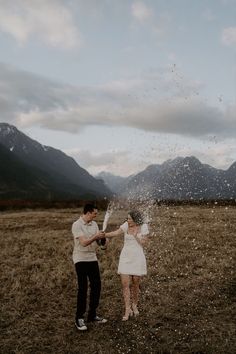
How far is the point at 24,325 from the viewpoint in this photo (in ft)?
38.6

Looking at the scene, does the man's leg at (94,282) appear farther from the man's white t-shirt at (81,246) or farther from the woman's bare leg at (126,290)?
the woman's bare leg at (126,290)

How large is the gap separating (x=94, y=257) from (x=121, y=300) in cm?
299

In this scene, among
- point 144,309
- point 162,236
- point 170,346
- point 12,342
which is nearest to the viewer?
point 170,346

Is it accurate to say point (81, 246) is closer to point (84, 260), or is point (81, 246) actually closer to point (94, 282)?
point (84, 260)

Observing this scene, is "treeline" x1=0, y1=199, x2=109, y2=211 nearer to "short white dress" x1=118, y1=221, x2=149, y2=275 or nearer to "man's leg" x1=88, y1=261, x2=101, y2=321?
"short white dress" x1=118, y1=221, x2=149, y2=275

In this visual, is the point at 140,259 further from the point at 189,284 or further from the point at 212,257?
the point at 212,257

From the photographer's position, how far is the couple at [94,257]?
10.9 metres

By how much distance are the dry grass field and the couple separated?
48 cm

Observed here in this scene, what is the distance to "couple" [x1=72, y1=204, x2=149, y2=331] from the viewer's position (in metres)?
10.9

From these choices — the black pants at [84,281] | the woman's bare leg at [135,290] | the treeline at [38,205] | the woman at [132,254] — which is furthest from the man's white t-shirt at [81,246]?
the treeline at [38,205]

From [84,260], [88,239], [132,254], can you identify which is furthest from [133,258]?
[88,239]

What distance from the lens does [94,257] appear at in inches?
437

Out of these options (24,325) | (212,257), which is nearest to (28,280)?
(24,325)

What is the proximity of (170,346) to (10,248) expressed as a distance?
14017mm
